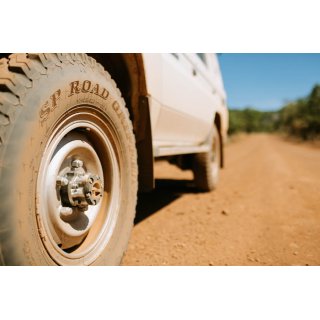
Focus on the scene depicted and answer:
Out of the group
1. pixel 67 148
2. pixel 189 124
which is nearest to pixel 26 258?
pixel 67 148

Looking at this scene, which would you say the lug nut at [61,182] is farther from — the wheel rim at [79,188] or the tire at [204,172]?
the tire at [204,172]

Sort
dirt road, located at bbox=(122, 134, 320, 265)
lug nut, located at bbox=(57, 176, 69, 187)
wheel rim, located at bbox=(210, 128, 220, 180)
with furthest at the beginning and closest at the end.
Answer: wheel rim, located at bbox=(210, 128, 220, 180) → dirt road, located at bbox=(122, 134, 320, 265) → lug nut, located at bbox=(57, 176, 69, 187)

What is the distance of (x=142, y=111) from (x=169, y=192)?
2813mm

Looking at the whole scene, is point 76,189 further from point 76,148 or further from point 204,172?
point 204,172

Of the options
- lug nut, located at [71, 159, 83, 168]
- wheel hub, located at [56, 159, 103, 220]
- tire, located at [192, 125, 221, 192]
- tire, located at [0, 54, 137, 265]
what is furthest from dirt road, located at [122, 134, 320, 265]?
lug nut, located at [71, 159, 83, 168]

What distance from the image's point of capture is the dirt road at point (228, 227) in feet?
7.79

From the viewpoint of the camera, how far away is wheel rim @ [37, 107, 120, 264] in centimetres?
147

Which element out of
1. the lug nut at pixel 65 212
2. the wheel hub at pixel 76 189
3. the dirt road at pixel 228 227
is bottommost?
the dirt road at pixel 228 227

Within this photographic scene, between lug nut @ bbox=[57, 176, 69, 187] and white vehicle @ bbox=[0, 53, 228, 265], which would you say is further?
lug nut @ bbox=[57, 176, 69, 187]

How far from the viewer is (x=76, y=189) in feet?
5.37

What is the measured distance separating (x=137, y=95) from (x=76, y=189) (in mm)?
884

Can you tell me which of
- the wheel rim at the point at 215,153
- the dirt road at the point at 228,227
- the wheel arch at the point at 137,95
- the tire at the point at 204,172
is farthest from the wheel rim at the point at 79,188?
the wheel rim at the point at 215,153

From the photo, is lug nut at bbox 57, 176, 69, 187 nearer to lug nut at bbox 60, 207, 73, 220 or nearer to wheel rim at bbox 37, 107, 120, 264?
wheel rim at bbox 37, 107, 120, 264

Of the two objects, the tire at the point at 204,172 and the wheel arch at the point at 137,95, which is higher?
the wheel arch at the point at 137,95
